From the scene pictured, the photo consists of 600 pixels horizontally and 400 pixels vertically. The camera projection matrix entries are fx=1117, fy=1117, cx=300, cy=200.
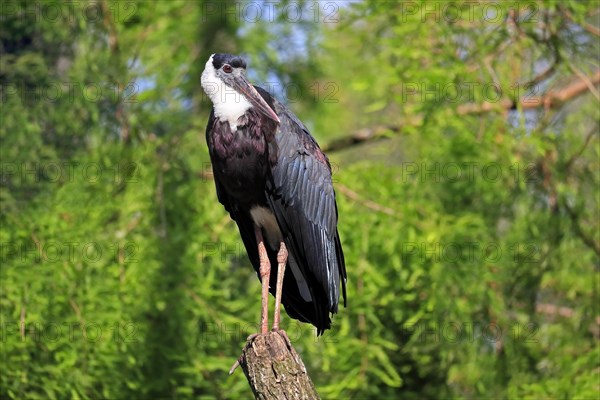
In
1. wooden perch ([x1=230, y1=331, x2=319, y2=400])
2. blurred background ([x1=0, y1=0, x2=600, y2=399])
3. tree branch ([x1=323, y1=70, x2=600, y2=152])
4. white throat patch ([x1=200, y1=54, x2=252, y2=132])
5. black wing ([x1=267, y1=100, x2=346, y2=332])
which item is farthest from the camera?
tree branch ([x1=323, y1=70, x2=600, y2=152])

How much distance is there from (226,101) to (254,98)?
0.58 ft

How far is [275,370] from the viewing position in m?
6.31

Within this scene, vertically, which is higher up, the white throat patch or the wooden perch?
the white throat patch

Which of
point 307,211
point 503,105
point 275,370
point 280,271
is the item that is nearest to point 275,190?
point 307,211

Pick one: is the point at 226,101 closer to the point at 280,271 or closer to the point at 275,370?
the point at 280,271

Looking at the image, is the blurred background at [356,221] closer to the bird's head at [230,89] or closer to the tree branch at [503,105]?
the tree branch at [503,105]

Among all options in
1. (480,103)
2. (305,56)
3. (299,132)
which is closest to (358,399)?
(480,103)

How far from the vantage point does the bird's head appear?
7004mm

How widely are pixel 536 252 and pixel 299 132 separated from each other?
5.04 meters

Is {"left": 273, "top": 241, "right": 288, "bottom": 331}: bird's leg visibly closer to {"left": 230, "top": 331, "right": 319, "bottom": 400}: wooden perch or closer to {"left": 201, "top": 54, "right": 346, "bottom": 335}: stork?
{"left": 201, "top": 54, "right": 346, "bottom": 335}: stork

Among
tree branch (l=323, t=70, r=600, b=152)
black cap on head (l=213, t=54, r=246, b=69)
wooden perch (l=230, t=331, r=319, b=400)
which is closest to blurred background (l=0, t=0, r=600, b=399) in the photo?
tree branch (l=323, t=70, r=600, b=152)

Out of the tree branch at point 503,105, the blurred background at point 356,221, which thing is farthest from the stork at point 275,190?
the tree branch at point 503,105

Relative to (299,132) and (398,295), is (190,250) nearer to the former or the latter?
(398,295)

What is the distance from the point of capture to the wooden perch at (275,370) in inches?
245
